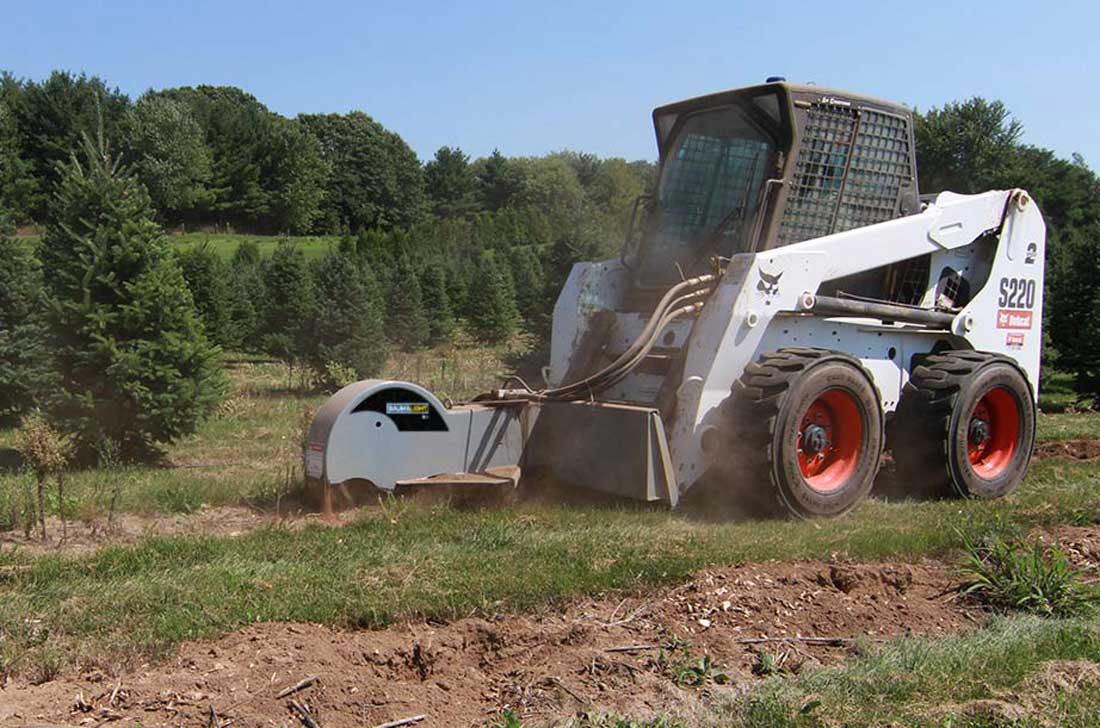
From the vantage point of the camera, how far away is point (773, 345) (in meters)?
7.38

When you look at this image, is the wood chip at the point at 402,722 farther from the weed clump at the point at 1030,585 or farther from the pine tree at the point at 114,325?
the pine tree at the point at 114,325

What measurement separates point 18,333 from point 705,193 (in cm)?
865

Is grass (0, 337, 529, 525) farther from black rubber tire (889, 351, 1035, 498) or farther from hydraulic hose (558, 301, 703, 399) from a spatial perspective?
black rubber tire (889, 351, 1035, 498)

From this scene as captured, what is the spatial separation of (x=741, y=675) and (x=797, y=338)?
3.55m

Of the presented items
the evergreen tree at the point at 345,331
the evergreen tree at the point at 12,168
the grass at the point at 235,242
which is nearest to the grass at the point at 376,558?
the evergreen tree at the point at 345,331

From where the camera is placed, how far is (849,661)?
15.3 ft

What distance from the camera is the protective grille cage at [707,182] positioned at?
802cm

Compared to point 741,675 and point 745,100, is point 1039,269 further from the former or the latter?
point 741,675

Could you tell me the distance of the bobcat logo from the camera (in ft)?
23.5

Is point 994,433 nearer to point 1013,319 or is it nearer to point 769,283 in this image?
point 1013,319

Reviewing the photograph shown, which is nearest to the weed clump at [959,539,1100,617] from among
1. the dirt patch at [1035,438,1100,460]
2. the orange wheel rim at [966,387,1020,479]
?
the orange wheel rim at [966,387,1020,479]

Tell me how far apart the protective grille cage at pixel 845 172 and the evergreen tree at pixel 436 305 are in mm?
17234

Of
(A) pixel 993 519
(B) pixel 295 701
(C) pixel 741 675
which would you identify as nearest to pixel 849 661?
(C) pixel 741 675

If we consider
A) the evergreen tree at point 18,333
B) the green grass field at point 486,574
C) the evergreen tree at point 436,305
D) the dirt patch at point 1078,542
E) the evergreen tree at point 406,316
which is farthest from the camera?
the evergreen tree at point 436,305
